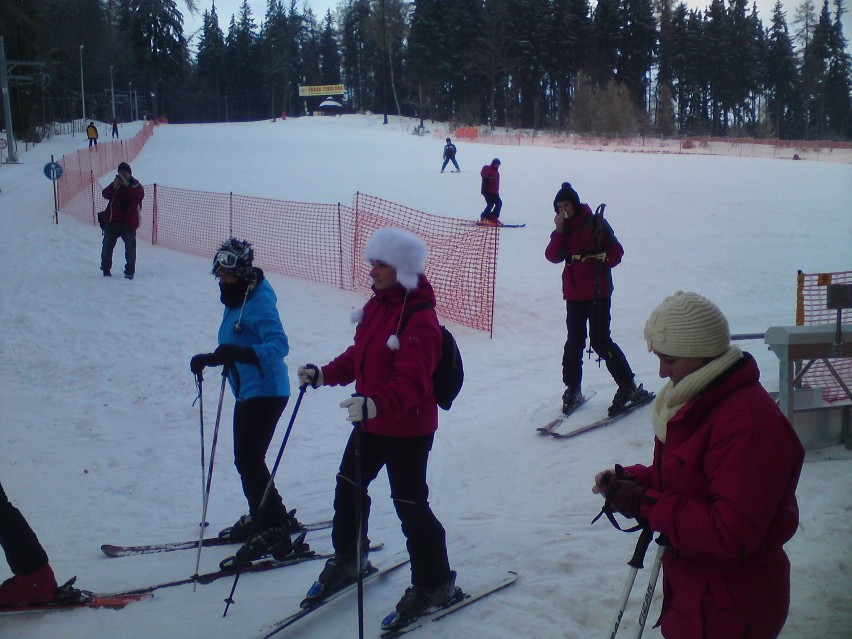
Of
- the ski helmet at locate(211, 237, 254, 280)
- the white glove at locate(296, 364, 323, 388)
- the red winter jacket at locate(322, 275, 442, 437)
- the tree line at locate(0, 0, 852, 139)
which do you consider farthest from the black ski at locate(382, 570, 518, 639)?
the tree line at locate(0, 0, 852, 139)

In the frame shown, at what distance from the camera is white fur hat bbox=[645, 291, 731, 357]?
6.95 ft

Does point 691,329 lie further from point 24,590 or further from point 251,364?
point 24,590

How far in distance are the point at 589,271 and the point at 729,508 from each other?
4.19 meters

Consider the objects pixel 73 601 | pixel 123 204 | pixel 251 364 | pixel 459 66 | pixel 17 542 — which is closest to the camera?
pixel 17 542

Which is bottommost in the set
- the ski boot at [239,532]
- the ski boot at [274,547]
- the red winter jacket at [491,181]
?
the ski boot at [239,532]

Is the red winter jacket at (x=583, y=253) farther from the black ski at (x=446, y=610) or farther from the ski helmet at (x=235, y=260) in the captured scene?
the black ski at (x=446, y=610)

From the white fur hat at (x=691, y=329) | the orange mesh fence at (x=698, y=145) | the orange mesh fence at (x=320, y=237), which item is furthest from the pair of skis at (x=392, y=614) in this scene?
the orange mesh fence at (x=698, y=145)

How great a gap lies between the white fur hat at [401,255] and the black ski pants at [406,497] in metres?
0.67

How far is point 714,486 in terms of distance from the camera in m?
1.99

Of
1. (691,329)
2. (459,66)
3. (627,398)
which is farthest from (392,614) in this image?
(459,66)

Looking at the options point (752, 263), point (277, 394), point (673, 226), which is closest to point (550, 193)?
point (673, 226)

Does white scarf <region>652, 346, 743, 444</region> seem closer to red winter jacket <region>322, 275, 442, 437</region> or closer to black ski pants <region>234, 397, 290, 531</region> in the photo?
red winter jacket <region>322, 275, 442, 437</region>

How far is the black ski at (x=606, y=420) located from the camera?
238 inches

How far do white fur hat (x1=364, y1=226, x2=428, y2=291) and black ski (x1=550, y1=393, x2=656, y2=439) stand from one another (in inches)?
120
